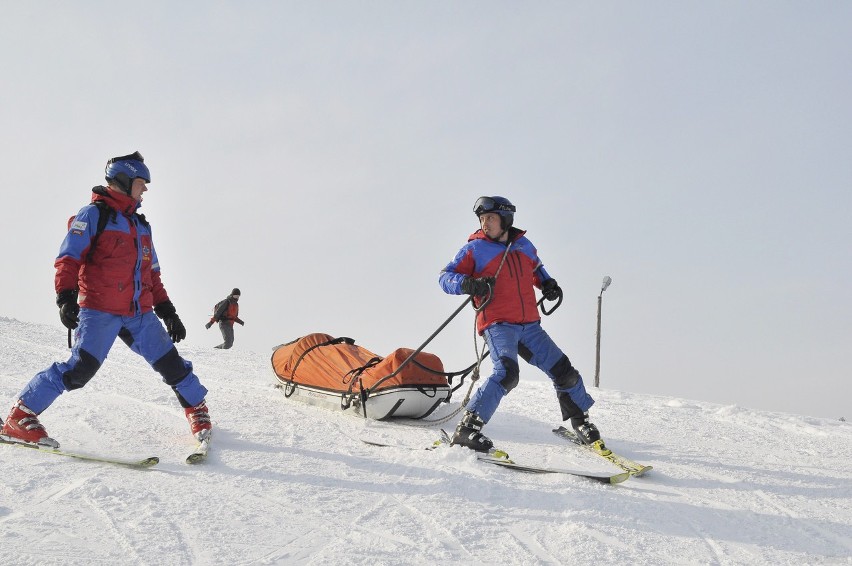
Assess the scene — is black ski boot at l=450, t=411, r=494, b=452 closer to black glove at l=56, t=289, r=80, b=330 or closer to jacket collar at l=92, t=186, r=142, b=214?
black glove at l=56, t=289, r=80, b=330

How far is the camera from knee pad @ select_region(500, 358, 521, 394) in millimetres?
4820

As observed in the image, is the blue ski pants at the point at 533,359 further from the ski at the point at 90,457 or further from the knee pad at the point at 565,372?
the ski at the point at 90,457

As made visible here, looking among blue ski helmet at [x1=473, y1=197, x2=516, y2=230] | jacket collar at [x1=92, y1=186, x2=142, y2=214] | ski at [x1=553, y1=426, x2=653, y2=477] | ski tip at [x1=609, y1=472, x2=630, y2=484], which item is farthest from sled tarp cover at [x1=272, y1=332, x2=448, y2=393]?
jacket collar at [x1=92, y1=186, x2=142, y2=214]

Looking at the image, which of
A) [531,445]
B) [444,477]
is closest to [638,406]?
[531,445]

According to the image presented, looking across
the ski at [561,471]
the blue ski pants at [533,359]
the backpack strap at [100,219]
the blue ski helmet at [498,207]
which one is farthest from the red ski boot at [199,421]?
the blue ski helmet at [498,207]

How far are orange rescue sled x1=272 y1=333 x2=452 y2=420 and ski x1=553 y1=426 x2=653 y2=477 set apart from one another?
1193 millimetres

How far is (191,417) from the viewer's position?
14.8ft

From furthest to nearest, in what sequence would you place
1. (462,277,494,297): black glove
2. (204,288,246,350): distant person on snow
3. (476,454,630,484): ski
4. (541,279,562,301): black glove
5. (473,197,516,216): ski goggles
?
(204,288,246,350): distant person on snow
(541,279,562,301): black glove
(473,197,516,216): ski goggles
(462,277,494,297): black glove
(476,454,630,484): ski

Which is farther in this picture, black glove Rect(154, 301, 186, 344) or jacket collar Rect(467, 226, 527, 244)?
jacket collar Rect(467, 226, 527, 244)

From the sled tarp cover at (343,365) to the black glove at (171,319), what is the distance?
1.74 m

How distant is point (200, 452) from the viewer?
3990mm

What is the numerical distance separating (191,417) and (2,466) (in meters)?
1.25

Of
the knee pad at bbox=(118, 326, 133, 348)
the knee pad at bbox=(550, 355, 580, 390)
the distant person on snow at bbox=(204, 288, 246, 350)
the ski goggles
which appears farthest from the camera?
the distant person on snow at bbox=(204, 288, 246, 350)

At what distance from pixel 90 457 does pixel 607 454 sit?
3.64 meters
